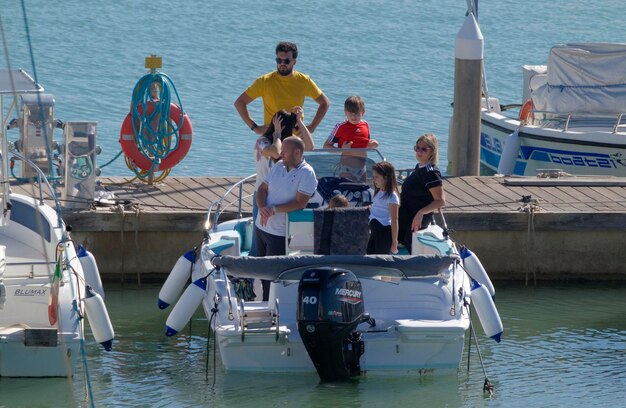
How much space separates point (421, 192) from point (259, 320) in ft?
5.87

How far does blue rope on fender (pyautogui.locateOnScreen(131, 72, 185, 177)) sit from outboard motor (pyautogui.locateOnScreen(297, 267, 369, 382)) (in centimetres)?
446

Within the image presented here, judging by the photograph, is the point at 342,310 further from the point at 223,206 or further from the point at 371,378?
the point at 223,206

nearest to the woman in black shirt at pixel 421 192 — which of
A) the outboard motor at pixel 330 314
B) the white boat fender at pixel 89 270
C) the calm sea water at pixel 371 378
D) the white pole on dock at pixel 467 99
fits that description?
the calm sea water at pixel 371 378

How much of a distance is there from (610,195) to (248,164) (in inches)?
361

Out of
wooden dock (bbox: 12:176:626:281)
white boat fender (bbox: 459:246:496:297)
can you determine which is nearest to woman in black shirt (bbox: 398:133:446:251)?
white boat fender (bbox: 459:246:496:297)

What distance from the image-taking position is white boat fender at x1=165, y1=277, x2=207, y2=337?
8.91 m

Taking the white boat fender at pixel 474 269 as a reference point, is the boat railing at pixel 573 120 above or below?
above

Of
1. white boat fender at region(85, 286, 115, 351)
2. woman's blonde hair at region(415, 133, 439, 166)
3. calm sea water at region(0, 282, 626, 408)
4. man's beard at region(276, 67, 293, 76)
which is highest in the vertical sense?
man's beard at region(276, 67, 293, 76)

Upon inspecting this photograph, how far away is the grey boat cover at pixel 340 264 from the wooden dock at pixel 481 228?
2731mm

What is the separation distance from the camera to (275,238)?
9281mm

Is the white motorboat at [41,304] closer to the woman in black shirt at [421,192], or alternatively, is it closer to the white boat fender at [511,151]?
the woman in black shirt at [421,192]

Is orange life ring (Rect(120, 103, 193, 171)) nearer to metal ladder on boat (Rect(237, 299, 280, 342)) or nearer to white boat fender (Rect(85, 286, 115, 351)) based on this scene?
white boat fender (Rect(85, 286, 115, 351))

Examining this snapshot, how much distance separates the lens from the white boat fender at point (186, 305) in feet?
29.2

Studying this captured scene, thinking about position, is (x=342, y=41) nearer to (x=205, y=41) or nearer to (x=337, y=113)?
(x=205, y=41)
